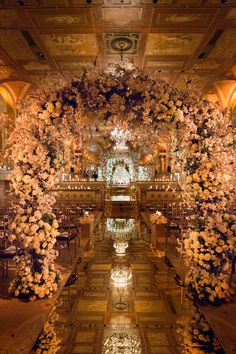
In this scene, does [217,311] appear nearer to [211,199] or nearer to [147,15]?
[211,199]

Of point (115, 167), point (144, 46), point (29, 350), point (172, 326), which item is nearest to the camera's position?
point (29, 350)

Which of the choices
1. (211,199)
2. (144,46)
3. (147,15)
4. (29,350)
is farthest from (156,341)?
(144,46)

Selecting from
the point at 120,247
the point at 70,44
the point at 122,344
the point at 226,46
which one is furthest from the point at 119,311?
the point at 226,46

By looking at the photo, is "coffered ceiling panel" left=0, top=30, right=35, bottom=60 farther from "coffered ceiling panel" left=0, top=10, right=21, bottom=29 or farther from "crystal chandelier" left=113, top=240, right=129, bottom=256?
"crystal chandelier" left=113, top=240, right=129, bottom=256

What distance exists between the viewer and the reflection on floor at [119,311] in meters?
4.20

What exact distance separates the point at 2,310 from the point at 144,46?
775 cm

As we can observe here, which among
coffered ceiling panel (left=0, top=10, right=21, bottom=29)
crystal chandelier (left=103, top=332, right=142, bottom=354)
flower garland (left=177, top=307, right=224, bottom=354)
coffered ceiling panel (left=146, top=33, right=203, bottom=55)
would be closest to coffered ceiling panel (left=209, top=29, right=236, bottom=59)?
coffered ceiling panel (left=146, top=33, right=203, bottom=55)

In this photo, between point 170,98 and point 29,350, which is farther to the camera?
point 170,98

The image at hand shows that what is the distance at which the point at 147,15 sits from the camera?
7.61 m

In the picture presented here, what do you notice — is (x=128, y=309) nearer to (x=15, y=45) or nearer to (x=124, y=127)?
(x=124, y=127)

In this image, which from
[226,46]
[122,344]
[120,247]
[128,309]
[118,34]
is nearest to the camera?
[122,344]

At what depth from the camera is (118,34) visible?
8.69m

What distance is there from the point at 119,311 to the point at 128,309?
16cm

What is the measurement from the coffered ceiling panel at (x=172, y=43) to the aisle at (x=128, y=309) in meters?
5.81
